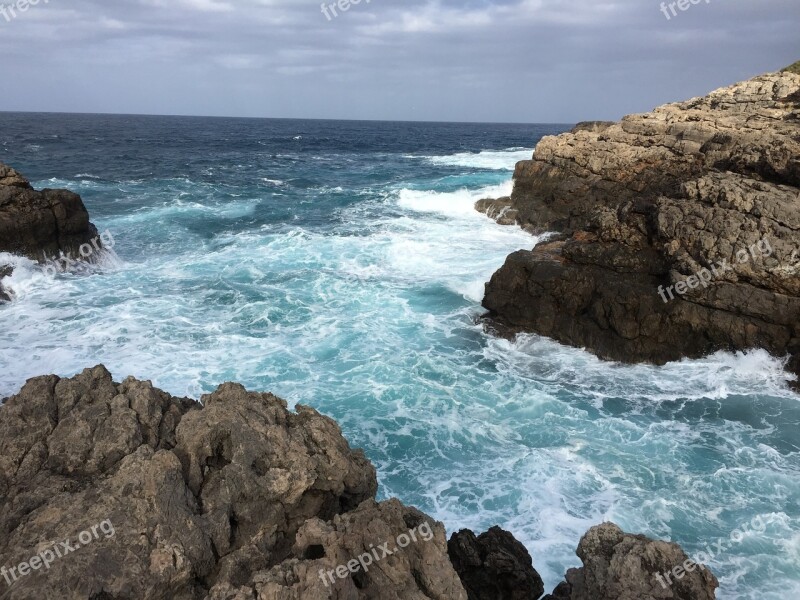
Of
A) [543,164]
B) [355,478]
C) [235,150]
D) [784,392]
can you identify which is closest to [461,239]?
[543,164]

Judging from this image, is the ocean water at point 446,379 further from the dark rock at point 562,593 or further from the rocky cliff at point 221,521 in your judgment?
the rocky cliff at point 221,521

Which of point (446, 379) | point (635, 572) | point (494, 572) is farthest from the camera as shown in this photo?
point (446, 379)

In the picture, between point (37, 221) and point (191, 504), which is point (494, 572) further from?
point (37, 221)

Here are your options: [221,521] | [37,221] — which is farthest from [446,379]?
[37,221]

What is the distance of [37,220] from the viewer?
82.1 feet

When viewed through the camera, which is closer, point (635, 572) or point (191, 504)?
point (635, 572)

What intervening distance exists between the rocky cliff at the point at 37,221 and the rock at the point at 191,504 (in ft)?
60.4

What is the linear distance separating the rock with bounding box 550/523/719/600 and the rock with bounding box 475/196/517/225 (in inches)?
1162

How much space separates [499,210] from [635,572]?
32271mm

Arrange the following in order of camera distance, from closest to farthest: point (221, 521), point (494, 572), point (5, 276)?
point (221, 521) < point (494, 572) < point (5, 276)

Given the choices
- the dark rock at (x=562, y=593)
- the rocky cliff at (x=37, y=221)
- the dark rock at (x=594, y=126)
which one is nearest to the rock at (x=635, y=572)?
the dark rock at (x=562, y=593)

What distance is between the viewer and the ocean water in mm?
12281

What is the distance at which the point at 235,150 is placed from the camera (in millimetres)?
85375

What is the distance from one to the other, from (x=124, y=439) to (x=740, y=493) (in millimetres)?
12803
